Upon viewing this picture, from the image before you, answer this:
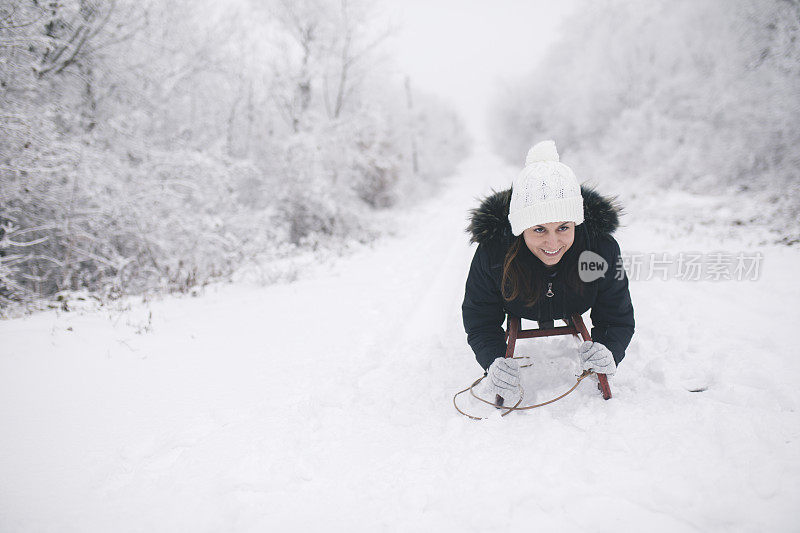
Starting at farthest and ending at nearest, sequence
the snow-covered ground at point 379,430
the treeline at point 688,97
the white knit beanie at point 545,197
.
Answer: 1. the treeline at point 688,97
2. the white knit beanie at point 545,197
3. the snow-covered ground at point 379,430

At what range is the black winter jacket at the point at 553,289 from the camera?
7.14 feet

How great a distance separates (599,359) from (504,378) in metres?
0.56

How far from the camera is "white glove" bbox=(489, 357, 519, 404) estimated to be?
6.87 feet

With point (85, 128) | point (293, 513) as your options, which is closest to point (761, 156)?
point (293, 513)

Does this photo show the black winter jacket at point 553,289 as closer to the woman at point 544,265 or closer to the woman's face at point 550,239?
the woman at point 544,265

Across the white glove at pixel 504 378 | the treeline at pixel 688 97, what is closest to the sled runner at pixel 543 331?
the white glove at pixel 504 378

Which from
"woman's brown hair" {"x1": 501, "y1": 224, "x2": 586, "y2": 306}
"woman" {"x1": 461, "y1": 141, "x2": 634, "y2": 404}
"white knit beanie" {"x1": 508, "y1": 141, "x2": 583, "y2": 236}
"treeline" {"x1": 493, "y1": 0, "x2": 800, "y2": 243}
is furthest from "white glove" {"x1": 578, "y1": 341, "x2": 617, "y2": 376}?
"treeline" {"x1": 493, "y1": 0, "x2": 800, "y2": 243}

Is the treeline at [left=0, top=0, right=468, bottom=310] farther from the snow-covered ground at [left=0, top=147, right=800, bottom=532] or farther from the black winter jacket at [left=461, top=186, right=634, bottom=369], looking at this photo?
the black winter jacket at [left=461, top=186, right=634, bottom=369]

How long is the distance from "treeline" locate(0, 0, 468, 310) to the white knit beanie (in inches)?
184

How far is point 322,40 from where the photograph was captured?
1141 centimetres

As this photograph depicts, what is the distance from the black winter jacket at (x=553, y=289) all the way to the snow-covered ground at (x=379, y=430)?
16.4 inches

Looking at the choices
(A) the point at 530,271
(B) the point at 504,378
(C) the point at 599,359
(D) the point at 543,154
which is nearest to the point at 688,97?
(D) the point at 543,154

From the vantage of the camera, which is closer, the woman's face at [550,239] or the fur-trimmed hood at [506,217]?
the woman's face at [550,239]

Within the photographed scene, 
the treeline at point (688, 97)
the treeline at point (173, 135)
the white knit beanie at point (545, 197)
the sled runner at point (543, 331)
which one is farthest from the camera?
the treeline at point (688, 97)
